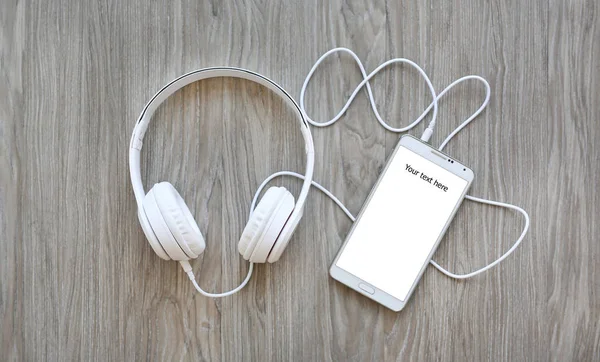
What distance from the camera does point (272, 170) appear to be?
0.73m

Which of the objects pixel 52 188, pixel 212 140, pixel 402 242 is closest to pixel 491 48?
pixel 402 242

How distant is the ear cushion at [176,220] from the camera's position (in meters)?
0.62

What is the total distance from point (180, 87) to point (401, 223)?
350 millimetres

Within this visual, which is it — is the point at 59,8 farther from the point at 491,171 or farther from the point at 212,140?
the point at 491,171

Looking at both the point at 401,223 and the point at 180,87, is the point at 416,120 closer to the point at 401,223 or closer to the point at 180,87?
the point at 401,223

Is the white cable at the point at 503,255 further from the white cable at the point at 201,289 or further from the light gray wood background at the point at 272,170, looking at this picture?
the white cable at the point at 201,289

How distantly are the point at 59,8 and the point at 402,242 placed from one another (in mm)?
573

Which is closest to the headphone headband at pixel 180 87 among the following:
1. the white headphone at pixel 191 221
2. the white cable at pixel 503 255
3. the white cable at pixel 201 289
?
the white headphone at pixel 191 221

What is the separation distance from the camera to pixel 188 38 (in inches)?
28.9

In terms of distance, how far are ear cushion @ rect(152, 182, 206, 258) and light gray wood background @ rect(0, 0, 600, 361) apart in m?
0.09

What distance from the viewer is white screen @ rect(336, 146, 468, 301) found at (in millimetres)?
719

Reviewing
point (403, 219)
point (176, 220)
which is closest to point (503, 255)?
point (403, 219)

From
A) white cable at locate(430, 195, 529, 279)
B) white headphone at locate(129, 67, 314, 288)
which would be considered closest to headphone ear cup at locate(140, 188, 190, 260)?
white headphone at locate(129, 67, 314, 288)

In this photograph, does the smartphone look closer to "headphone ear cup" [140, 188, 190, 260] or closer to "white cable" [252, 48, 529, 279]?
"white cable" [252, 48, 529, 279]
